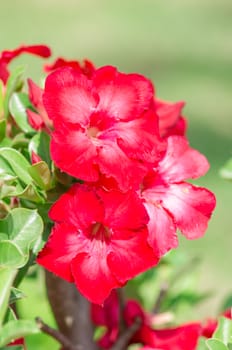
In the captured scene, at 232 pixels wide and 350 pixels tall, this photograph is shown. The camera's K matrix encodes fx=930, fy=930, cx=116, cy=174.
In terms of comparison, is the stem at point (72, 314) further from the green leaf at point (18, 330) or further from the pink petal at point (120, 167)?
the green leaf at point (18, 330)

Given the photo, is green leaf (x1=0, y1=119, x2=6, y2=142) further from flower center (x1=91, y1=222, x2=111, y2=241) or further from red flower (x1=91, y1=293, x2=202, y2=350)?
red flower (x1=91, y1=293, x2=202, y2=350)

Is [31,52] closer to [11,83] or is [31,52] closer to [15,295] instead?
[11,83]

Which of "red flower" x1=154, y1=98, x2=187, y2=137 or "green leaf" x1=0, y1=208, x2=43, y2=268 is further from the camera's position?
"red flower" x1=154, y1=98, x2=187, y2=137

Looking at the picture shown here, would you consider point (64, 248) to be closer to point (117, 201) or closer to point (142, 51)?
point (117, 201)

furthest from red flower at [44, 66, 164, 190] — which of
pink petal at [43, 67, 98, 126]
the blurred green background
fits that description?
the blurred green background

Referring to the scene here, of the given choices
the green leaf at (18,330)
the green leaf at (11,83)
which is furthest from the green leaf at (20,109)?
the green leaf at (18,330)

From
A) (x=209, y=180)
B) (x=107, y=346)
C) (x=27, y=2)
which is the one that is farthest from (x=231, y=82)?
(x=107, y=346)
